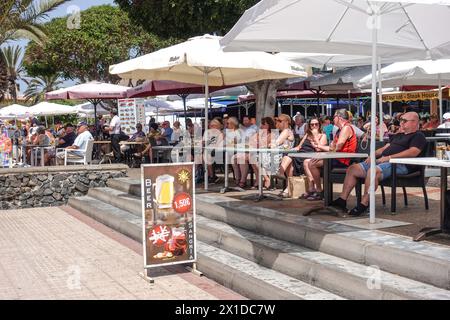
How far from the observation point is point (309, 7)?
722 centimetres

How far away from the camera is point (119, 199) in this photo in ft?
35.8

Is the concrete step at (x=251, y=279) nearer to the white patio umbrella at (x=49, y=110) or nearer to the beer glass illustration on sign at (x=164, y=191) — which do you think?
the beer glass illustration on sign at (x=164, y=191)

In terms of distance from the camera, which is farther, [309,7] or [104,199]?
[104,199]

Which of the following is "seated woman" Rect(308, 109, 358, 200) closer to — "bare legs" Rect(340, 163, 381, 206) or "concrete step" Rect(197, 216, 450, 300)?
"bare legs" Rect(340, 163, 381, 206)

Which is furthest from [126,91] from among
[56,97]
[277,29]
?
[277,29]

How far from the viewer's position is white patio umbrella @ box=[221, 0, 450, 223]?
7.18 m

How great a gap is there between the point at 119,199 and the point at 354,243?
6134 millimetres

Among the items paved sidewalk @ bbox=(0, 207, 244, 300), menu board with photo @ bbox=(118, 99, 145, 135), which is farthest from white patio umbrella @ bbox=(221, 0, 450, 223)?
menu board with photo @ bbox=(118, 99, 145, 135)

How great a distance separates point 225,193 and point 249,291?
440cm

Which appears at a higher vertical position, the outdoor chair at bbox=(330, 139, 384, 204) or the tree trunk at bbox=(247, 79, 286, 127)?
the tree trunk at bbox=(247, 79, 286, 127)

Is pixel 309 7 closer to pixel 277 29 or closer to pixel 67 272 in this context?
pixel 277 29

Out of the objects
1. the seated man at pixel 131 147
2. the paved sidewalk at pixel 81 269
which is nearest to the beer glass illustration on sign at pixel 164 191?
the paved sidewalk at pixel 81 269

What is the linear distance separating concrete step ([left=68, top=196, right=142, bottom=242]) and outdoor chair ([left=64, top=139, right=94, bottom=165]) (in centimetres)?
183

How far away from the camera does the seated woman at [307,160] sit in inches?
340
